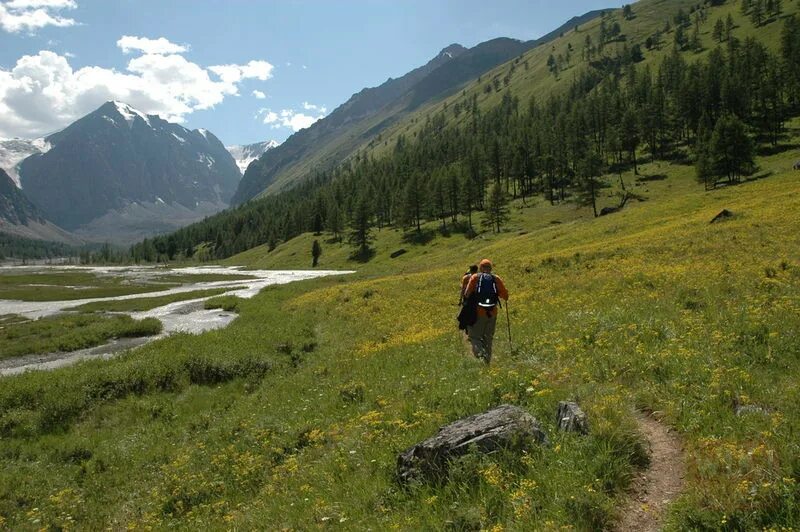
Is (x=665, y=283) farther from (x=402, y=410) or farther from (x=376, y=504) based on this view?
(x=376, y=504)

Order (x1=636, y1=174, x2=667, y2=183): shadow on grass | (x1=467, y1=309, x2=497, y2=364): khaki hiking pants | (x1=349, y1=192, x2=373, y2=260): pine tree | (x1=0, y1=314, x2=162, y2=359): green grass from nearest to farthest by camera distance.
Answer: (x1=467, y1=309, x2=497, y2=364): khaki hiking pants
(x1=0, y1=314, x2=162, y2=359): green grass
(x1=636, y1=174, x2=667, y2=183): shadow on grass
(x1=349, y1=192, x2=373, y2=260): pine tree

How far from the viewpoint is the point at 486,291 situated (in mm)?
14469

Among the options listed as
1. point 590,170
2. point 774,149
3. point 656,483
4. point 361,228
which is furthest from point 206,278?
point 774,149

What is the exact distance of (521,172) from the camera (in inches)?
5389

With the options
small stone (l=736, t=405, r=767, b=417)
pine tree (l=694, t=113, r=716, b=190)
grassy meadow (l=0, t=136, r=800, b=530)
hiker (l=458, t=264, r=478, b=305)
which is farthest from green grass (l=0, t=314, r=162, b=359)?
pine tree (l=694, t=113, r=716, b=190)

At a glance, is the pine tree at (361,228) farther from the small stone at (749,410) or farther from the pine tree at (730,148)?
the small stone at (749,410)

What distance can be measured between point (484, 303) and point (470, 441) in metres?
6.89

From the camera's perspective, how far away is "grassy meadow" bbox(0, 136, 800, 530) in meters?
6.53

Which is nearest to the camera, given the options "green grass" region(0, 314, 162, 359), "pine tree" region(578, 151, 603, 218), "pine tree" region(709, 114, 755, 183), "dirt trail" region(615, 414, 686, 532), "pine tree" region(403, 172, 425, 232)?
"dirt trail" region(615, 414, 686, 532)

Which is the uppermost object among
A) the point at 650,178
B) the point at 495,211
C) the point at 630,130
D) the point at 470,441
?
the point at 630,130

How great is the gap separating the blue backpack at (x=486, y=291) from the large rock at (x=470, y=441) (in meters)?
6.08

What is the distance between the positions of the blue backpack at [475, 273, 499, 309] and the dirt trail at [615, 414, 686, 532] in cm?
666

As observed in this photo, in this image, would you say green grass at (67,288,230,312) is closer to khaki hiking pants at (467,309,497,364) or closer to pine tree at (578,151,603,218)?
Result: khaki hiking pants at (467,309,497,364)

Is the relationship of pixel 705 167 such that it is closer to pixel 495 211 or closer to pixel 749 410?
pixel 495 211
